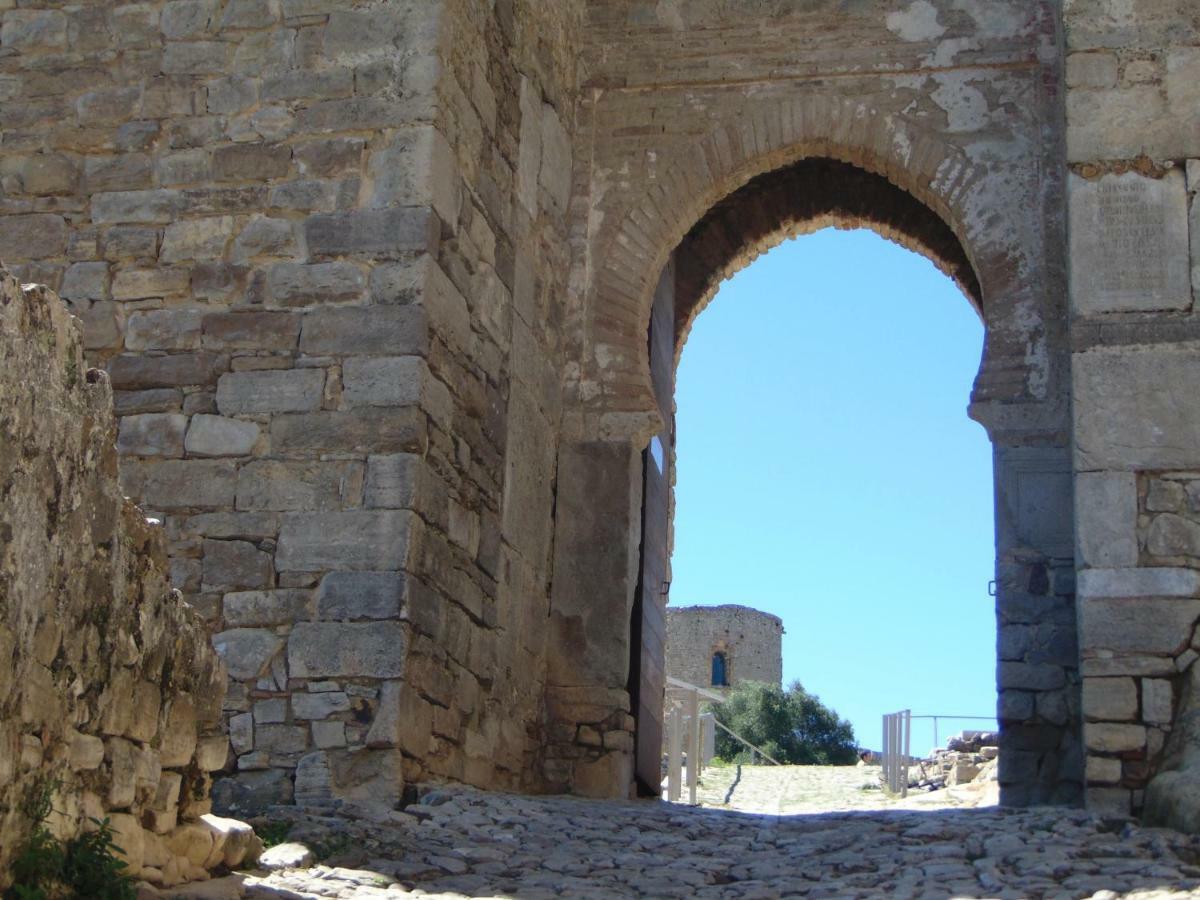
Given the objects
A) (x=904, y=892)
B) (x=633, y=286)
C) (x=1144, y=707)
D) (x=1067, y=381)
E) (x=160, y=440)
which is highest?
(x=633, y=286)

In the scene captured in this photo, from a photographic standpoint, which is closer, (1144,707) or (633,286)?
(1144,707)

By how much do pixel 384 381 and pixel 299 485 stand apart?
1.69ft

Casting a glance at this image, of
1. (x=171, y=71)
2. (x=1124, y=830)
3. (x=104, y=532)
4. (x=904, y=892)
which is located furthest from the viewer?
(x=171, y=71)

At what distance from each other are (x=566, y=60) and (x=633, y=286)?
124cm

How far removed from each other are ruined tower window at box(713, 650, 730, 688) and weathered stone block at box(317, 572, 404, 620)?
25.6 m

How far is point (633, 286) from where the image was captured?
344 inches

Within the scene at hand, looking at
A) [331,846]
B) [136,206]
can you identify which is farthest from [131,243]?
[331,846]

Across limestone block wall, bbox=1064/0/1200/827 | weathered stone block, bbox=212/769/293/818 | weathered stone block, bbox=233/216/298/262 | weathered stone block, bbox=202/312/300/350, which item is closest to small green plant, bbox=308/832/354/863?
weathered stone block, bbox=212/769/293/818

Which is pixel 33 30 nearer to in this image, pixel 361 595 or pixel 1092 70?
pixel 361 595

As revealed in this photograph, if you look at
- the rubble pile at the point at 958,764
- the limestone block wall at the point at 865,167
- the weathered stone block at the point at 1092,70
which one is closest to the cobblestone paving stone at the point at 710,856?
the limestone block wall at the point at 865,167

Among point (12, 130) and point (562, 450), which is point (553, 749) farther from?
point (12, 130)

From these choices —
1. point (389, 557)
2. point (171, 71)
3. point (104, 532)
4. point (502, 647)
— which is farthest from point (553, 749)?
point (104, 532)

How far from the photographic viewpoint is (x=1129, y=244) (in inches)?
281

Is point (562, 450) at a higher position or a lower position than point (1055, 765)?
higher
